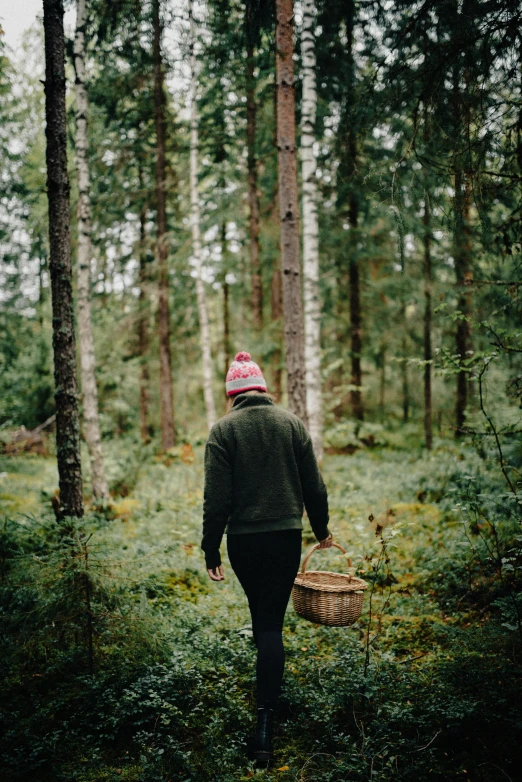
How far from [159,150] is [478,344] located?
10767 mm

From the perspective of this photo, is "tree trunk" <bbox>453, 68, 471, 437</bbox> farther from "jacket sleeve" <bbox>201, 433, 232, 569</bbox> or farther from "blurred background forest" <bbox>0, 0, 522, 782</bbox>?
"jacket sleeve" <bbox>201, 433, 232, 569</bbox>

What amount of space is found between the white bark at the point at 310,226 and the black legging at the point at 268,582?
5592mm

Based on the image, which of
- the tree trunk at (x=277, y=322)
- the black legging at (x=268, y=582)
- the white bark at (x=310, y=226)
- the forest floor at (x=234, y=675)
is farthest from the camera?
the tree trunk at (x=277, y=322)

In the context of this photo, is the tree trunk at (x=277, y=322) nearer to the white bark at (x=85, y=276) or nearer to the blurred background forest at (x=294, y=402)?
the blurred background forest at (x=294, y=402)

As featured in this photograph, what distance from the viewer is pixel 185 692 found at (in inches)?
144

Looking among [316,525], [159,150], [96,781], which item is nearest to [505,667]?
[316,525]

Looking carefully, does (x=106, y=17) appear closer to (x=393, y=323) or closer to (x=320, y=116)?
(x=320, y=116)

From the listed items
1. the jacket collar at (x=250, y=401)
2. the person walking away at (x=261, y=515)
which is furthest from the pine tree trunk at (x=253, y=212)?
the person walking away at (x=261, y=515)

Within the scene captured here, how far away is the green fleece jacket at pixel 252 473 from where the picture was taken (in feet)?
11.1

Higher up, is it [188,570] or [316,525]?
[316,525]

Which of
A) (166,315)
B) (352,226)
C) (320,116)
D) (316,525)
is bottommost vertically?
(316,525)

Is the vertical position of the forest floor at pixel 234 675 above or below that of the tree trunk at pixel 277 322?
below

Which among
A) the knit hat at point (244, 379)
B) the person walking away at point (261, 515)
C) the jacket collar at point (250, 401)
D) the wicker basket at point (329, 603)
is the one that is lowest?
the wicker basket at point (329, 603)

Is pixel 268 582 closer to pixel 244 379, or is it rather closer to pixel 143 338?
pixel 244 379
